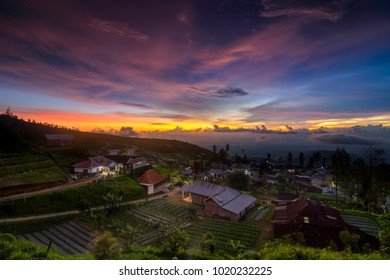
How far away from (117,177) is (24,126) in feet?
12.4

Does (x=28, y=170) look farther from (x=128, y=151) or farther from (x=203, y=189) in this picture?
(x=203, y=189)

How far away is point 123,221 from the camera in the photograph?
927 cm

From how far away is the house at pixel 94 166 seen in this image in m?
8.10

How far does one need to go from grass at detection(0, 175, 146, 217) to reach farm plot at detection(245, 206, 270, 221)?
511 centimetres

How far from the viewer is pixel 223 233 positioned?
8.51 meters

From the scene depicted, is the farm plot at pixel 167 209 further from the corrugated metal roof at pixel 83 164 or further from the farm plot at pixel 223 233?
the corrugated metal roof at pixel 83 164

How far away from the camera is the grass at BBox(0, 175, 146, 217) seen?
333 inches

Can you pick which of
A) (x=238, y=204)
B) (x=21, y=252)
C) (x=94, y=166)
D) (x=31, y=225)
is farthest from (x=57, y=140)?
(x=238, y=204)

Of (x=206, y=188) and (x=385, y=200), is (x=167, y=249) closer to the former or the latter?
(x=206, y=188)

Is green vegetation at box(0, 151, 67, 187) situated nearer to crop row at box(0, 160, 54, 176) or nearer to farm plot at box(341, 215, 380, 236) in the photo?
crop row at box(0, 160, 54, 176)

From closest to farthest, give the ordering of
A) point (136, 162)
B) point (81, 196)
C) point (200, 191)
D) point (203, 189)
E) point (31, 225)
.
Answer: point (31, 225) < point (136, 162) < point (81, 196) < point (200, 191) < point (203, 189)

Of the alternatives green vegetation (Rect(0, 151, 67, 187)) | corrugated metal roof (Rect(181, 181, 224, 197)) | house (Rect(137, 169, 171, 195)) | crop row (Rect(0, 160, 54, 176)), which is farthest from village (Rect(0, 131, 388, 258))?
crop row (Rect(0, 160, 54, 176))

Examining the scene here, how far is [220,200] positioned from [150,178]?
3.79m
